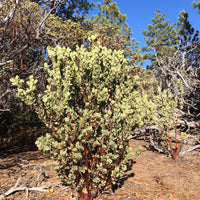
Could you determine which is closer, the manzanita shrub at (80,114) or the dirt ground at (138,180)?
the manzanita shrub at (80,114)

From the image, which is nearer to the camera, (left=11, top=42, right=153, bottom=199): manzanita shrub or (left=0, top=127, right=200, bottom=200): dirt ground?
(left=11, top=42, right=153, bottom=199): manzanita shrub

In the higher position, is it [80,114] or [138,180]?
[80,114]

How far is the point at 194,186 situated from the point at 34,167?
3.75 metres

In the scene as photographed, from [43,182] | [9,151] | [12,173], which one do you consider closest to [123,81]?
[43,182]

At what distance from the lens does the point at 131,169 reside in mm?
4480

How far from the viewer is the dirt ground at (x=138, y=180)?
10.7 feet

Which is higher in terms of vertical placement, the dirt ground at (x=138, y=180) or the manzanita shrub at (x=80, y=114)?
the manzanita shrub at (x=80, y=114)

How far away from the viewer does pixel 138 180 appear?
385 centimetres

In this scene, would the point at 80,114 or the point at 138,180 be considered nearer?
the point at 80,114

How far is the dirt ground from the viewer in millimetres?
3275

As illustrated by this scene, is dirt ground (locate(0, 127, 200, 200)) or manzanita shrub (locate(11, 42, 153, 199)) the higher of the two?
manzanita shrub (locate(11, 42, 153, 199))

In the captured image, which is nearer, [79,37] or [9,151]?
[9,151]

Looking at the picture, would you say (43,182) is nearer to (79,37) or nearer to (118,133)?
(118,133)

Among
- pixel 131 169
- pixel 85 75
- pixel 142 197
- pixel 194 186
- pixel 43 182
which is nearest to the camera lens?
pixel 85 75
